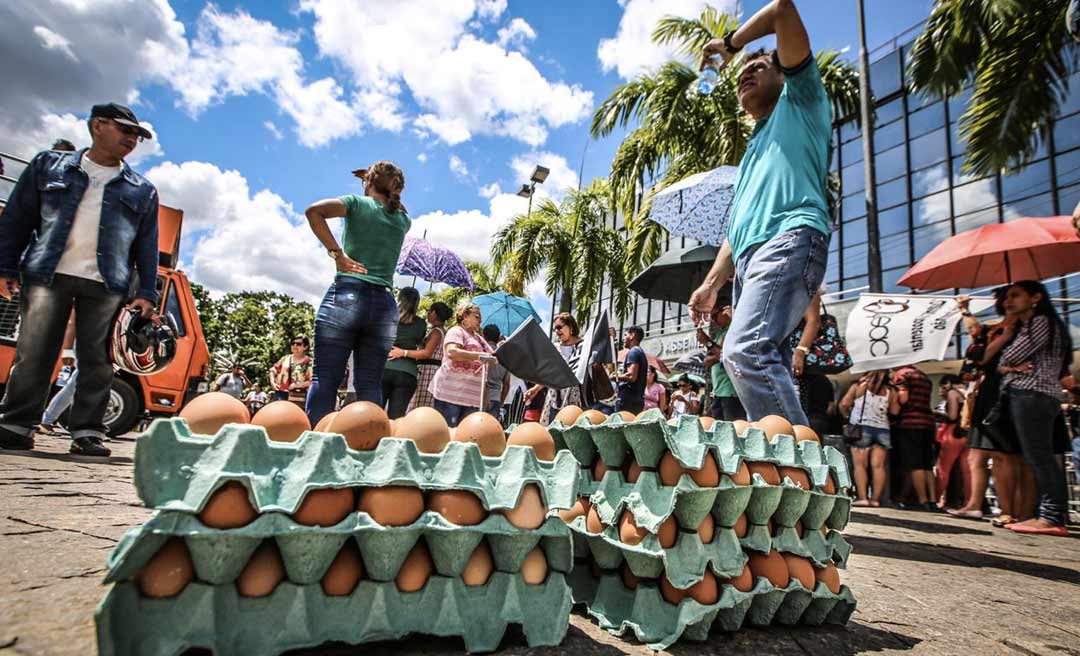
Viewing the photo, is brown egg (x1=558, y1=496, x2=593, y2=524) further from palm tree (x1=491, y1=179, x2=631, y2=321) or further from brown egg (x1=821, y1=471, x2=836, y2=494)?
palm tree (x1=491, y1=179, x2=631, y2=321)

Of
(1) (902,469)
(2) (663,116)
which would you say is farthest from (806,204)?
(2) (663,116)

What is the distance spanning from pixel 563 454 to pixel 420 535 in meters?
0.39

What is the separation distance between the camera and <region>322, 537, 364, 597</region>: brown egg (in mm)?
1111

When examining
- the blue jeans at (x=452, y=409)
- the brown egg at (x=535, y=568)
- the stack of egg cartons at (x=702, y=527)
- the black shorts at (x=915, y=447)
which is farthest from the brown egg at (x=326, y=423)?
the black shorts at (x=915, y=447)

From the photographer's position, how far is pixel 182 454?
1.00 meters

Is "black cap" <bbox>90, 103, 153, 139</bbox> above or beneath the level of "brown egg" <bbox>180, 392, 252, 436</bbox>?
above

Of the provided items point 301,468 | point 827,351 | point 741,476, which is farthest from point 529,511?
point 827,351

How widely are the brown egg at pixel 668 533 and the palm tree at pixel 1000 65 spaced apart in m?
10.1

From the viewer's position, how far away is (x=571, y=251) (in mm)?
18469

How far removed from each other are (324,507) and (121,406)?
276 inches

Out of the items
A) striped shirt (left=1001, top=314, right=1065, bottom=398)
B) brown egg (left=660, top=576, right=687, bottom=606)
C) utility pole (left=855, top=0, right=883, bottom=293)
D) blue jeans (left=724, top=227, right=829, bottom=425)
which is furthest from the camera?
utility pole (left=855, top=0, right=883, bottom=293)

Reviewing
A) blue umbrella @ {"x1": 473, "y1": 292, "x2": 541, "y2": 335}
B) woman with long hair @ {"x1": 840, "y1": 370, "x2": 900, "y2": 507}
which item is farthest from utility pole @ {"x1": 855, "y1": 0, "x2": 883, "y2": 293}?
blue umbrella @ {"x1": 473, "y1": 292, "x2": 541, "y2": 335}

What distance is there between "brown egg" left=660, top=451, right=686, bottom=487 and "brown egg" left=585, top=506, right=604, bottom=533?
228 mm

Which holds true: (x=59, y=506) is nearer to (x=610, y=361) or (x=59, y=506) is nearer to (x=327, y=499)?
(x=327, y=499)
